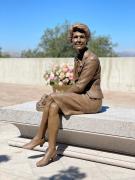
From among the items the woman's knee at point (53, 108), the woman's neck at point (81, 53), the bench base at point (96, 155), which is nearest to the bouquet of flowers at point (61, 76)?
the woman's neck at point (81, 53)

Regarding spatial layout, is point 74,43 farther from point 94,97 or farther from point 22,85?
point 22,85

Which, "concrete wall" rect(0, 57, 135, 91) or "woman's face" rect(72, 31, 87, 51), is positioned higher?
"woman's face" rect(72, 31, 87, 51)

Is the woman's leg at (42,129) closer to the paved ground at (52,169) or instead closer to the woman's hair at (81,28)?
the paved ground at (52,169)

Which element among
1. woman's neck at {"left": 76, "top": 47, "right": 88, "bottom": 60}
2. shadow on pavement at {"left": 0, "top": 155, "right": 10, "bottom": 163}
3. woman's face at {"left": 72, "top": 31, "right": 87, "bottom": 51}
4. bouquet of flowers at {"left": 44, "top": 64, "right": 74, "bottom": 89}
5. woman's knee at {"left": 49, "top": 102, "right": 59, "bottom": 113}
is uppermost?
woman's face at {"left": 72, "top": 31, "right": 87, "bottom": 51}

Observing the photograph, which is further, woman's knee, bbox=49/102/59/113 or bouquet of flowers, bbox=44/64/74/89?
bouquet of flowers, bbox=44/64/74/89

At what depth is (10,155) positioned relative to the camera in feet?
17.7

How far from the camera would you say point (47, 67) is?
17828 mm

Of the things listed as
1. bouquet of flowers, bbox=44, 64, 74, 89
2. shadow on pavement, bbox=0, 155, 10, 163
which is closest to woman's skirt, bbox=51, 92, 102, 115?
bouquet of flowers, bbox=44, 64, 74, 89

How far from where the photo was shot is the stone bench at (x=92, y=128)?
484 cm

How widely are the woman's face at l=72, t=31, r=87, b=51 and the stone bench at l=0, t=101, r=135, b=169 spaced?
3.26ft

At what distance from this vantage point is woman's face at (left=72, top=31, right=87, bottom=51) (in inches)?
212

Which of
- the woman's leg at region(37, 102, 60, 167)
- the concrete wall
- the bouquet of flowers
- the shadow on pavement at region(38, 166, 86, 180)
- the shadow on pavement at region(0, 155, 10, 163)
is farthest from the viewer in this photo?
the concrete wall

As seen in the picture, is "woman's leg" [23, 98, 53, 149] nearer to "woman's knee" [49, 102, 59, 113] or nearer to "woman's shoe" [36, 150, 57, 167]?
"woman's knee" [49, 102, 59, 113]

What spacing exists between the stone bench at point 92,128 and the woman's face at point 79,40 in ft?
3.26
